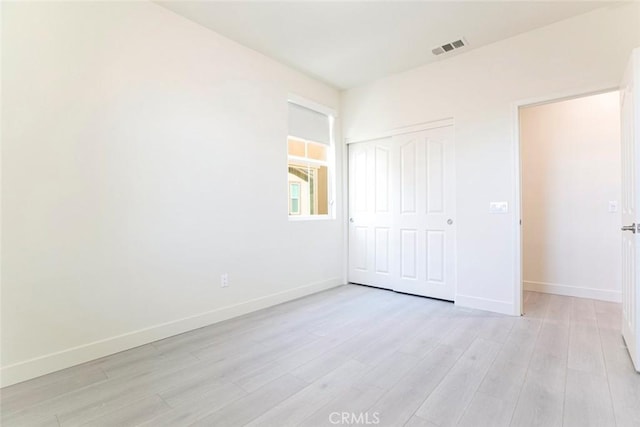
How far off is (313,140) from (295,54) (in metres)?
1.09

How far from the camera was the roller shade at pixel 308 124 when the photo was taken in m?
3.79

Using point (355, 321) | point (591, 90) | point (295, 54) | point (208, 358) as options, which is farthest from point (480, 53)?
point (208, 358)

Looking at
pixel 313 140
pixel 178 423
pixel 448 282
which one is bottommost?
pixel 178 423

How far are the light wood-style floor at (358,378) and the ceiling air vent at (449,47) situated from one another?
2.86m

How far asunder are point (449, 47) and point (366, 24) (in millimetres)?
1043

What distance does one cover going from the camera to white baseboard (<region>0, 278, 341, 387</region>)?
1.94 meters

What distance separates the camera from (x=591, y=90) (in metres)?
2.67

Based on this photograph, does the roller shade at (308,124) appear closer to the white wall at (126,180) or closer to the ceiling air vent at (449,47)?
the white wall at (126,180)

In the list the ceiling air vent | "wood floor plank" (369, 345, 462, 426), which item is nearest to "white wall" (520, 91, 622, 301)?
the ceiling air vent

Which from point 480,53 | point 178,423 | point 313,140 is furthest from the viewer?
point 313,140

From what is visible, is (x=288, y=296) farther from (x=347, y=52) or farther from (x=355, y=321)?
(x=347, y=52)

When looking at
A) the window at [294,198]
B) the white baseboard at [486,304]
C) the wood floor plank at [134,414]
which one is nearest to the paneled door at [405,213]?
the white baseboard at [486,304]

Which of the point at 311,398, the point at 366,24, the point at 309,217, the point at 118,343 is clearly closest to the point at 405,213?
the point at 309,217

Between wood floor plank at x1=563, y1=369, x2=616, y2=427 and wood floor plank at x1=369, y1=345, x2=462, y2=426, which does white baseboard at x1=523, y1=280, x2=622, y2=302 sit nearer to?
wood floor plank at x1=563, y1=369, x2=616, y2=427
